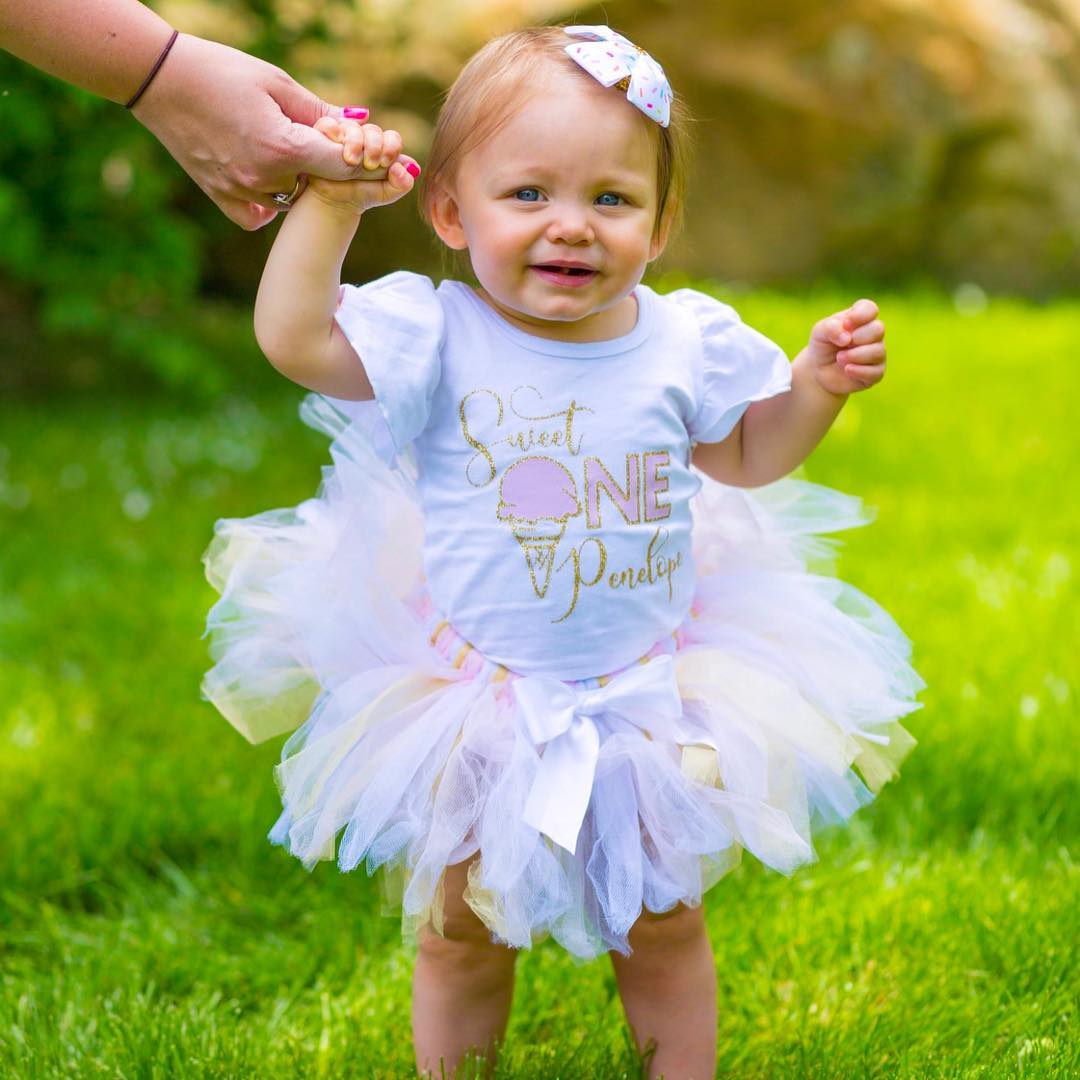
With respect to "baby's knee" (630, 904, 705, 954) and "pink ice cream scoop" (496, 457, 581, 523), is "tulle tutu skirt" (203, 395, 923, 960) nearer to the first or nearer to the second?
"baby's knee" (630, 904, 705, 954)

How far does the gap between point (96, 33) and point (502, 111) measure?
0.52 metres

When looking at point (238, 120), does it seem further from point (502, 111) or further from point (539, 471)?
point (539, 471)

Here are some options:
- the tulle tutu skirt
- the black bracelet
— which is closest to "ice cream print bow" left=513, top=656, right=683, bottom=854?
the tulle tutu skirt

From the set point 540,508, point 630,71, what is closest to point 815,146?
point 630,71

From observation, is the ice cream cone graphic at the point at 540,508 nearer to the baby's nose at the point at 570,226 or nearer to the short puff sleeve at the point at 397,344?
the short puff sleeve at the point at 397,344

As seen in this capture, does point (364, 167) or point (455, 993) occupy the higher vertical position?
point (364, 167)

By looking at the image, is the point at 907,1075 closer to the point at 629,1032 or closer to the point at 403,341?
the point at 629,1032

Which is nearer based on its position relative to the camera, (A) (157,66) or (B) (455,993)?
(A) (157,66)

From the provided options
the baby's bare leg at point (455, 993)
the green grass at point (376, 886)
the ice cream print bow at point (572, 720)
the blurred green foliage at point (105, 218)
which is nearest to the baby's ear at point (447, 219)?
the ice cream print bow at point (572, 720)

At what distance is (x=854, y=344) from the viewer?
2.08m

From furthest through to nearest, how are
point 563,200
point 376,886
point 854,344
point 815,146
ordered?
point 815,146 < point 376,886 < point 854,344 < point 563,200

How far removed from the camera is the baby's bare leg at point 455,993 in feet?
7.00

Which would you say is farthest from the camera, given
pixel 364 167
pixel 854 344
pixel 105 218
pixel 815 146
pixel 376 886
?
pixel 815 146

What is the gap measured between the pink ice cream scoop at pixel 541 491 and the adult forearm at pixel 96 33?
70 centimetres
